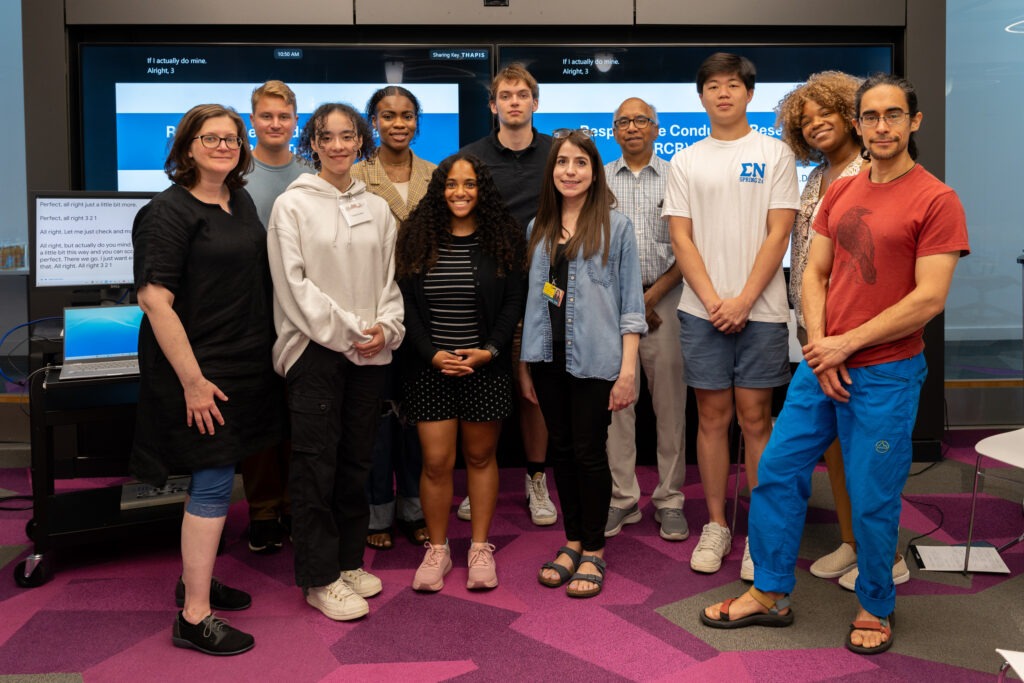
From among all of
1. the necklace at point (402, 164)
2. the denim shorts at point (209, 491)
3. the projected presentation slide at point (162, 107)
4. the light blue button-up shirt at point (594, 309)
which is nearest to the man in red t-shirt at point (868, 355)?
the light blue button-up shirt at point (594, 309)

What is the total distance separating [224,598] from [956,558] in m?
2.60

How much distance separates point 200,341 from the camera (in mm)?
2506

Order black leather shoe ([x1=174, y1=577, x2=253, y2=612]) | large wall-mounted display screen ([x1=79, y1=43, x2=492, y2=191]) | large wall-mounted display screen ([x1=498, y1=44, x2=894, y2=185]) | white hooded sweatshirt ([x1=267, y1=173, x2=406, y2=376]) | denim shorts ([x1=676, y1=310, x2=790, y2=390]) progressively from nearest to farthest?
white hooded sweatshirt ([x1=267, y1=173, x2=406, y2=376]) < black leather shoe ([x1=174, y1=577, x2=253, y2=612]) < denim shorts ([x1=676, y1=310, x2=790, y2=390]) < large wall-mounted display screen ([x1=79, y1=43, x2=492, y2=191]) < large wall-mounted display screen ([x1=498, y1=44, x2=894, y2=185])

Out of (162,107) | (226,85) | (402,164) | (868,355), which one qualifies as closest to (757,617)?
(868,355)

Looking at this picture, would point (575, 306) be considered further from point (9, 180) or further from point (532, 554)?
point (9, 180)

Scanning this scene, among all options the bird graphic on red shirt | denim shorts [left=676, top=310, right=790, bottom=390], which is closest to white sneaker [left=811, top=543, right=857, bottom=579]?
denim shorts [left=676, top=310, right=790, bottom=390]

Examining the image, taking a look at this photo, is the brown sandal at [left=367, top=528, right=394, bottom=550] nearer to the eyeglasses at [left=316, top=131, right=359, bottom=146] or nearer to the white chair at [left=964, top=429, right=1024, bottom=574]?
the eyeglasses at [left=316, top=131, right=359, bottom=146]

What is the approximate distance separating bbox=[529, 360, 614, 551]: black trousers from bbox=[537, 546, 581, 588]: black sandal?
0.05 m

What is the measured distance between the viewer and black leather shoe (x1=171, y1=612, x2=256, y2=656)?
252cm

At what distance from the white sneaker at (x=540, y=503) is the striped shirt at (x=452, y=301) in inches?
41.8

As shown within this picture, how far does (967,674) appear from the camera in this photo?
7.77 feet

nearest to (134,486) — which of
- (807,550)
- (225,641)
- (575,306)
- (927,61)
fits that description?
(225,641)

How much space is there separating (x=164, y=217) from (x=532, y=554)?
179 centimetres

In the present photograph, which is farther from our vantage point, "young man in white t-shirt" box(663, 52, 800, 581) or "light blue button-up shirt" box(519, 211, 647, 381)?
"young man in white t-shirt" box(663, 52, 800, 581)
